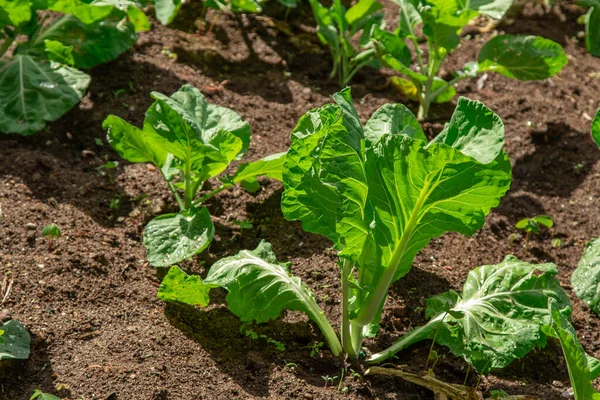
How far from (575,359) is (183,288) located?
141 centimetres

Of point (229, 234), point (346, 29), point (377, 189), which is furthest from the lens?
point (346, 29)

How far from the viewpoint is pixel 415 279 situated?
10.9 feet

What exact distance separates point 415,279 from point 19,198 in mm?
1818

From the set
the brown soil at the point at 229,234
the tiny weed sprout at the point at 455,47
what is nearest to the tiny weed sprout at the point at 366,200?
the brown soil at the point at 229,234

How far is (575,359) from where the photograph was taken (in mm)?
2510

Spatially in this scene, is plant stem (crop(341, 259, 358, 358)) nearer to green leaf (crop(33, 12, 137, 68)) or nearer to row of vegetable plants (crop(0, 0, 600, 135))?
row of vegetable plants (crop(0, 0, 600, 135))

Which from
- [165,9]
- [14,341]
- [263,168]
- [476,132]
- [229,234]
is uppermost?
[476,132]

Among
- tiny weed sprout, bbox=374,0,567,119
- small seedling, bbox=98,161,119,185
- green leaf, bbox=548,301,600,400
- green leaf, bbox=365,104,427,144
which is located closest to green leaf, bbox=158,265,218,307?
green leaf, bbox=365,104,427,144

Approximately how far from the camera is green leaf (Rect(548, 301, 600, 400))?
248 centimetres

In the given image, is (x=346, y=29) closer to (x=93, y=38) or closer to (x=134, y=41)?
(x=134, y=41)

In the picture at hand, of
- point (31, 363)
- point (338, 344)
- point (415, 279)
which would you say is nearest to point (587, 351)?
point (415, 279)

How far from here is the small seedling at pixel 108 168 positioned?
147 inches

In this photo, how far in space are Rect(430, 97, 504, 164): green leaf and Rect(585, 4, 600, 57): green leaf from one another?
2.25m

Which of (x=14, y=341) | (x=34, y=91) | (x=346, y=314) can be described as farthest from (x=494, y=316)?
(x=34, y=91)
